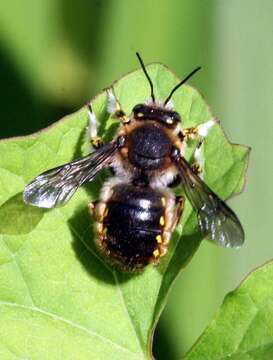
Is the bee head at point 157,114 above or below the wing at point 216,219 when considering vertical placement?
above

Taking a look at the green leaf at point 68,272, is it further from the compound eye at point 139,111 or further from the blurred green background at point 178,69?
the blurred green background at point 178,69

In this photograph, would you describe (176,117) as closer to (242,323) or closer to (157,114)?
(157,114)

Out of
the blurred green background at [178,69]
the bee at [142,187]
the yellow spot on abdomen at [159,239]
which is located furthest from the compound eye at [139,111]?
the blurred green background at [178,69]

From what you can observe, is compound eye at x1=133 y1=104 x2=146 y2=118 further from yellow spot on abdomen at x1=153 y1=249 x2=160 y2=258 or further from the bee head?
yellow spot on abdomen at x1=153 y1=249 x2=160 y2=258

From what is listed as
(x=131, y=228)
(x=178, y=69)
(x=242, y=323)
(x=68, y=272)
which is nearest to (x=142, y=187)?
(x=131, y=228)

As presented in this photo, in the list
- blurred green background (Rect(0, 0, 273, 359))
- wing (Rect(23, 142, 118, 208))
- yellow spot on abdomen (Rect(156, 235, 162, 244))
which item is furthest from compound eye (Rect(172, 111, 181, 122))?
blurred green background (Rect(0, 0, 273, 359))

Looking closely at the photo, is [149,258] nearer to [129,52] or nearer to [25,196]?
[25,196]
